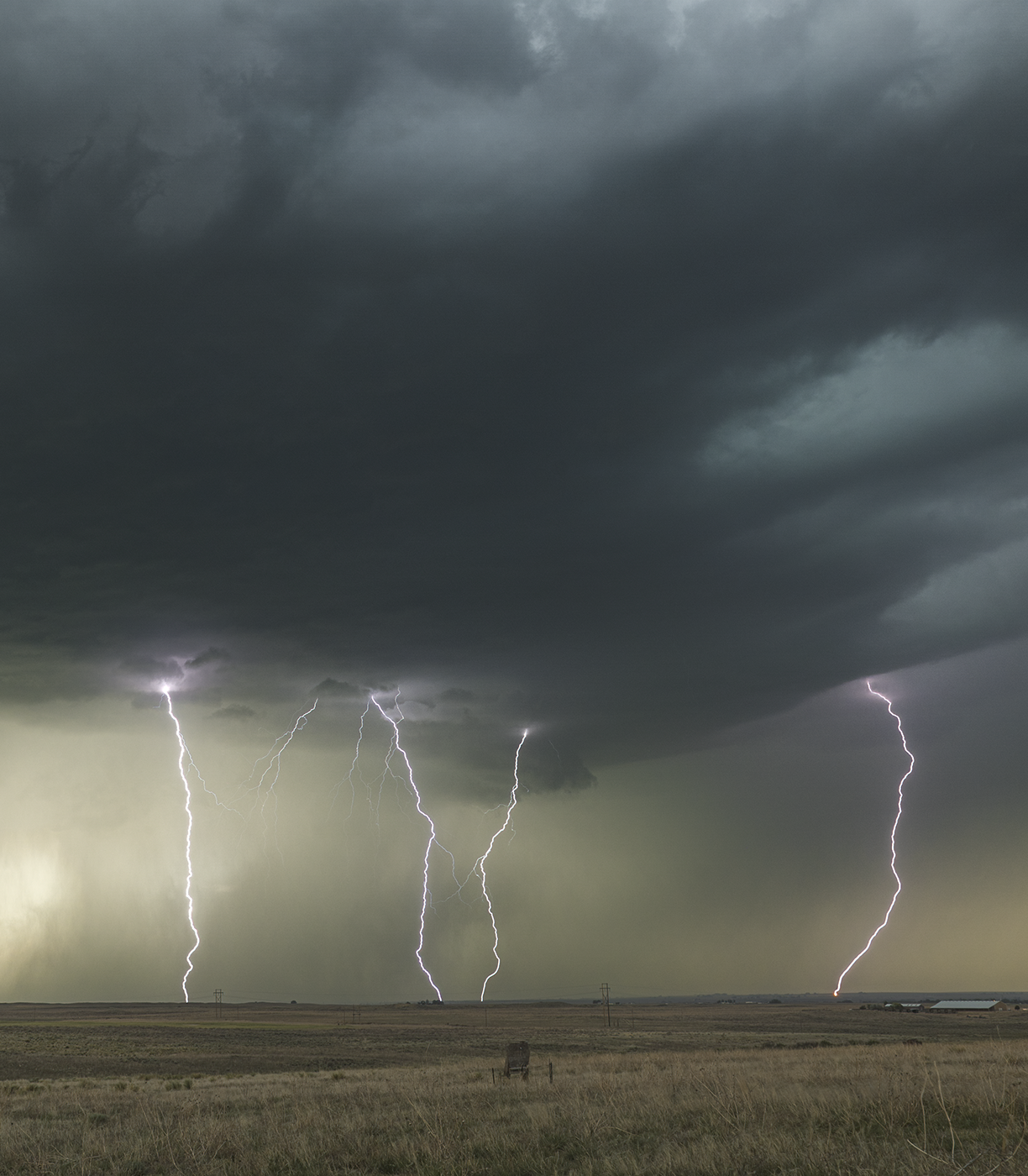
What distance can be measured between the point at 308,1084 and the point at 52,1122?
10.8 metres

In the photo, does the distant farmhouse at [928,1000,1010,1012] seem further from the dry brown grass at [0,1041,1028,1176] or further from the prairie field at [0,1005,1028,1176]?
the dry brown grass at [0,1041,1028,1176]

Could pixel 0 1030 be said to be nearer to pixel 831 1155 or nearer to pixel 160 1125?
pixel 160 1125

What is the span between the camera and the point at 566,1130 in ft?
40.0

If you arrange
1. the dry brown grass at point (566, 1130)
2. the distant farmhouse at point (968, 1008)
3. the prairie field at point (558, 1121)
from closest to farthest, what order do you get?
the dry brown grass at point (566, 1130) < the prairie field at point (558, 1121) < the distant farmhouse at point (968, 1008)

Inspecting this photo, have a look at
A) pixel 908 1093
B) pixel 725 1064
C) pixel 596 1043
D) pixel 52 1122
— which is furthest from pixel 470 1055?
pixel 908 1093

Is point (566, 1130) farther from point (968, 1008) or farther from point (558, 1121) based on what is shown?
point (968, 1008)

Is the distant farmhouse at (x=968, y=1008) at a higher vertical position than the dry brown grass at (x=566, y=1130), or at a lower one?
lower

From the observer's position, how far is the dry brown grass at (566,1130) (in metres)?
9.35

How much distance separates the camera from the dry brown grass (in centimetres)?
935

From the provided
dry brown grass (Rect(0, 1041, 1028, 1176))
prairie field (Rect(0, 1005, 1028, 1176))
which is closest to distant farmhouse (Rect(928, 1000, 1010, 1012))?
prairie field (Rect(0, 1005, 1028, 1176))

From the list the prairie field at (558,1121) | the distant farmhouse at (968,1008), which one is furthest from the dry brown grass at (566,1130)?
the distant farmhouse at (968,1008)

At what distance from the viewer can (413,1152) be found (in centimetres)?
1046

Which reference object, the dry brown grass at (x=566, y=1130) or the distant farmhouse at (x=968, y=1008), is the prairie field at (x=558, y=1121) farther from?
the distant farmhouse at (x=968, y=1008)

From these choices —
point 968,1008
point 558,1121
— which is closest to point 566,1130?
point 558,1121
